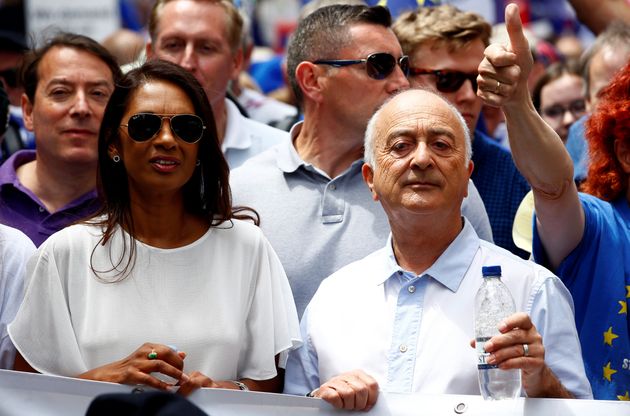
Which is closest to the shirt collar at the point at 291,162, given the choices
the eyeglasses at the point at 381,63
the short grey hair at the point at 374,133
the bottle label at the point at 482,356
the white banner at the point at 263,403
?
the eyeglasses at the point at 381,63

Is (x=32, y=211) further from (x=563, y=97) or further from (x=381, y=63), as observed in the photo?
(x=563, y=97)

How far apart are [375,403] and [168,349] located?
0.70 metres

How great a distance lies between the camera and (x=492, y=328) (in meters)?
4.20

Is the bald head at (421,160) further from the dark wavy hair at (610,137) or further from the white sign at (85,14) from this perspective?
the white sign at (85,14)

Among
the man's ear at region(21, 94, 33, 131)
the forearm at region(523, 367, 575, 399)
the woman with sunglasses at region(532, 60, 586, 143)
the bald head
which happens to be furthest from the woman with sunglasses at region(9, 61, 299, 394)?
the woman with sunglasses at region(532, 60, 586, 143)

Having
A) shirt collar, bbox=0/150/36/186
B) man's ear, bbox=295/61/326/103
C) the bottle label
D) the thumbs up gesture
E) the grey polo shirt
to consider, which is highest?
man's ear, bbox=295/61/326/103

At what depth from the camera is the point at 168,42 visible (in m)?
6.87

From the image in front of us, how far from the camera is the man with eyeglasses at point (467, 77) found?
6152 millimetres

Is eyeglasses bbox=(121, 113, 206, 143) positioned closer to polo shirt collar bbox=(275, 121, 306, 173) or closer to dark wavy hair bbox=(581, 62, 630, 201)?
polo shirt collar bbox=(275, 121, 306, 173)

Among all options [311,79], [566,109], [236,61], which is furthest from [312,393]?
[566,109]

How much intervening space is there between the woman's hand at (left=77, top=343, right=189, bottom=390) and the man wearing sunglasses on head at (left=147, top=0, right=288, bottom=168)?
259 centimetres

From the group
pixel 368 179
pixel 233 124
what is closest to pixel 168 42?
pixel 233 124

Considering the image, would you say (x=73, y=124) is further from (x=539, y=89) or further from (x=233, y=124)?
(x=539, y=89)

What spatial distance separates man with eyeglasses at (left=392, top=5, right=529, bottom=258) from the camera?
615 centimetres
